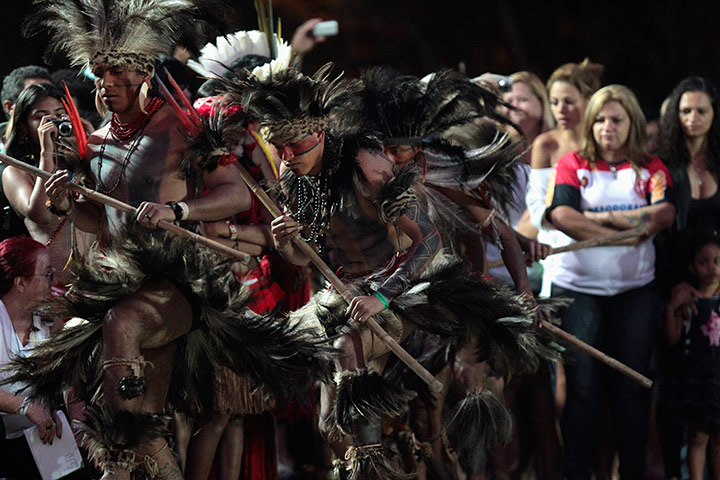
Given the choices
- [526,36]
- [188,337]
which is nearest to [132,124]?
[188,337]

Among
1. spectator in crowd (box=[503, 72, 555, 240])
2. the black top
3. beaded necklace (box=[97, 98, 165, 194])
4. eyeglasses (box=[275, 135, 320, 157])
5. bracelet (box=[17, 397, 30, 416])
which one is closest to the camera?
bracelet (box=[17, 397, 30, 416])

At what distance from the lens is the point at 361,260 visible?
4246mm

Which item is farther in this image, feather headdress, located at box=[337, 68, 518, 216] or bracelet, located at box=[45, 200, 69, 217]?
feather headdress, located at box=[337, 68, 518, 216]

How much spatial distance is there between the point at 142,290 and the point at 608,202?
8.36 ft

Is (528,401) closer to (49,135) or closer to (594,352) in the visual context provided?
(594,352)

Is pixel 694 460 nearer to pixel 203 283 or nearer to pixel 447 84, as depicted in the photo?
pixel 447 84

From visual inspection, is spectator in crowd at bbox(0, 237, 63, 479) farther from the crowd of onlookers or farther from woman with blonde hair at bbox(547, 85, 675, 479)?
woman with blonde hair at bbox(547, 85, 675, 479)

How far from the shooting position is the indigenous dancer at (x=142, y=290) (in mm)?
3672

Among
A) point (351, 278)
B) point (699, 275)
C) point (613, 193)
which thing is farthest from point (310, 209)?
point (699, 275)

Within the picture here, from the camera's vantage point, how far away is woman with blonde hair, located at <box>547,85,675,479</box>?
5.23 meters

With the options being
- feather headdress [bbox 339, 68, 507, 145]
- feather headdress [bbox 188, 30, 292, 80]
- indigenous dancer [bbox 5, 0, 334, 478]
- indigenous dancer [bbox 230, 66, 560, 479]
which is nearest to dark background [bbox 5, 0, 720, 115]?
feather headdress [bbox 188, 30, 292, 80]

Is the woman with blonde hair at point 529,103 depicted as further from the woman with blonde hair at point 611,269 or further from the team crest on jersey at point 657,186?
the team crest on jersey at point 657,186

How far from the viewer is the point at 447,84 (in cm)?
467

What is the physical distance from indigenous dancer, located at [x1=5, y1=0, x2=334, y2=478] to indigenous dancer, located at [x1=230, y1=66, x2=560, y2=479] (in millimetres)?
195
